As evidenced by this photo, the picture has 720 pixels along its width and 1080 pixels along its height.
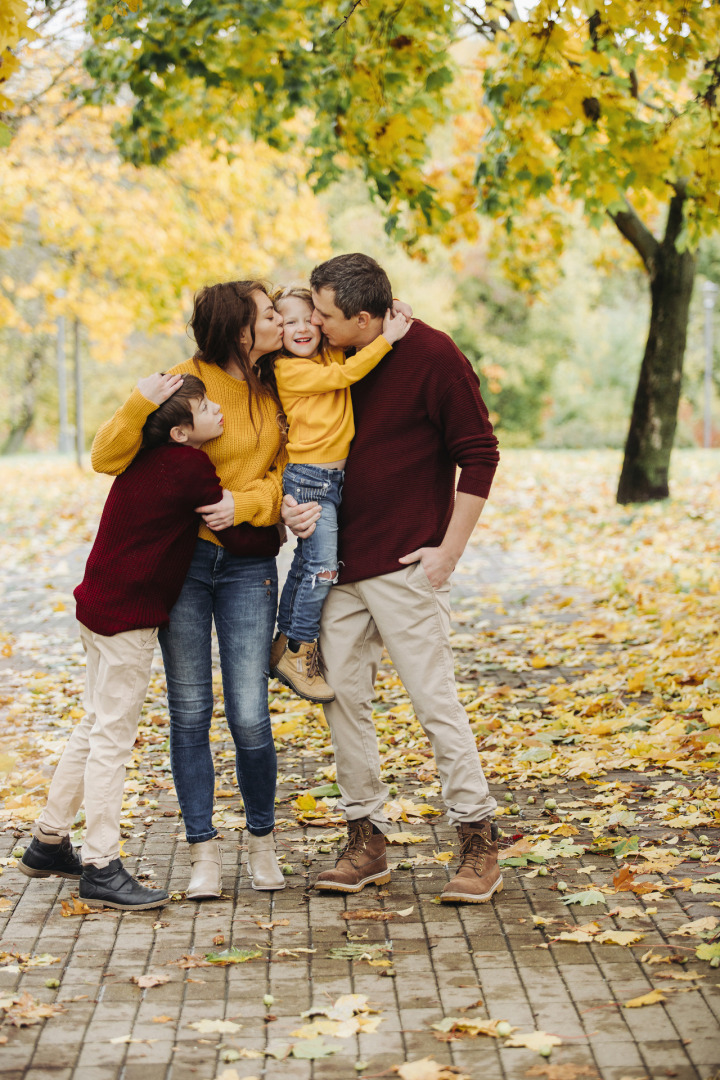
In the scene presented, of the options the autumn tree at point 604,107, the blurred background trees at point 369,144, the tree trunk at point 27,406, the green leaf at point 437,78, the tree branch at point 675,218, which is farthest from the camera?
the tree trunk at point 27,406

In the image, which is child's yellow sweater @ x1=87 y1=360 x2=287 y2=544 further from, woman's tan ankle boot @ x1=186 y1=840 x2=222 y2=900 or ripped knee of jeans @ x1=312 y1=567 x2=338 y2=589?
woman's tan ankle boot @ x1=186 y1=840 x2=222 y2=900

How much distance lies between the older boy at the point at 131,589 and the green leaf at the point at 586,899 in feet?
4.35

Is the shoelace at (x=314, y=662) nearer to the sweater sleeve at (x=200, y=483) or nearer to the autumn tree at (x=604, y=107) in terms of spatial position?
the sweater sleeve at (x=200, y=483)

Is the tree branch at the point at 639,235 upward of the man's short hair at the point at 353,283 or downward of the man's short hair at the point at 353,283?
upward

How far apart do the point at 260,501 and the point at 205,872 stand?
127 cm

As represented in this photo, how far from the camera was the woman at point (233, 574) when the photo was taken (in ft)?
12.0

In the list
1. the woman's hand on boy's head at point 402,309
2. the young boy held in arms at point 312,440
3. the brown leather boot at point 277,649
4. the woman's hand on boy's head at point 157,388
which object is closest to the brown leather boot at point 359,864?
the young boy held in arms at point 312,440

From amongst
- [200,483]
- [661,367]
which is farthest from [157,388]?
[661,367]

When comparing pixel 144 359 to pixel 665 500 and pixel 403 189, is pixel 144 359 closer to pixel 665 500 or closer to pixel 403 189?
pixel 665 500

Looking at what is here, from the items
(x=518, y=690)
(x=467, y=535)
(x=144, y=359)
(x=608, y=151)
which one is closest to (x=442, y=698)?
(x=467, y=535)

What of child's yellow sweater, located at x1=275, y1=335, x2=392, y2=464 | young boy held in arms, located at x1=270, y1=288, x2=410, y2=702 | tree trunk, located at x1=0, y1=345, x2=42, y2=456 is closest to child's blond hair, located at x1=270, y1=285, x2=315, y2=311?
young boy held in arms, located at x1=270, y1=288, x2=410, y2=702

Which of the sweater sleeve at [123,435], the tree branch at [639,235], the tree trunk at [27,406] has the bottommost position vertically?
the tree trunk at [27,406]

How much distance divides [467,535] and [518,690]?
9.59 feet

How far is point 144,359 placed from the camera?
41938 millimetres
